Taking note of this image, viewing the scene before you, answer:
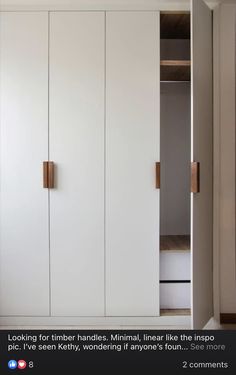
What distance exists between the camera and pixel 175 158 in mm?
2693

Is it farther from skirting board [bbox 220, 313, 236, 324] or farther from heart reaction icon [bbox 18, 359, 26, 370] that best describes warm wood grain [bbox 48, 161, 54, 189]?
heart reaction icon [bbox 18, 359, 26, 370]

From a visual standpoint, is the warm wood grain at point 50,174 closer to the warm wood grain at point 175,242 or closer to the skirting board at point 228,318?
the warm wood grain at point 175,242

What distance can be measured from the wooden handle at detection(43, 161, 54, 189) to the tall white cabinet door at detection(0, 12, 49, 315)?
0.14 feet

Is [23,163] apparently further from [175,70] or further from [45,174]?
[175,70]

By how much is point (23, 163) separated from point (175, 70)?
4.15ft

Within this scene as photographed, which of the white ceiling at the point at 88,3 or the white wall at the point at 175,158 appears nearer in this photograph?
the white ceiling at the point at 88,3

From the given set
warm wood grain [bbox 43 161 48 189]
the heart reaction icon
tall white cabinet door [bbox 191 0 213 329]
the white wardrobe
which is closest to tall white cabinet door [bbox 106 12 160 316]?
the white wardrobe

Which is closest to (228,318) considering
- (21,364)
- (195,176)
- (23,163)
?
(195,176)

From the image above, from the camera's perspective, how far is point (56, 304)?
7.07 ft

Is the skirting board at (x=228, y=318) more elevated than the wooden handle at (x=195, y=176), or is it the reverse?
the wooden handle at (x=195, y=176)

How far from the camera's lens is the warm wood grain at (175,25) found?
2134 millimetres

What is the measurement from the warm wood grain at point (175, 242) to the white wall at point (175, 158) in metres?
0.11

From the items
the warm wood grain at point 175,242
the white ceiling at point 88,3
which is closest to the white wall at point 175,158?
the warm wood grain at point 175,242

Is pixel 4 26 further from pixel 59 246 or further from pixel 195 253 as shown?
pixel 195 253
